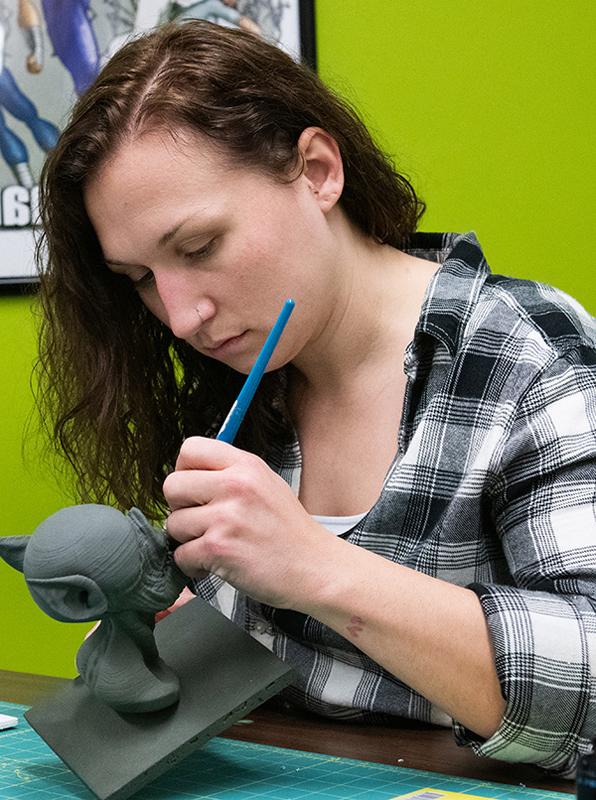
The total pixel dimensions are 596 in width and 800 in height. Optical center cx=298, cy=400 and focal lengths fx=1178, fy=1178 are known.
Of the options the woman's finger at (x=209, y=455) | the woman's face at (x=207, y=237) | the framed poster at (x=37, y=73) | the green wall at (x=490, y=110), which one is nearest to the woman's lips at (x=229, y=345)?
the woman's face at (x=207, y=237)

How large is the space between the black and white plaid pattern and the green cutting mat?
0.07m

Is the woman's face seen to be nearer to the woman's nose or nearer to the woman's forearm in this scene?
the woman's nose

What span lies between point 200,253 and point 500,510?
0.36 meters

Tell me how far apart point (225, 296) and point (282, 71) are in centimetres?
28

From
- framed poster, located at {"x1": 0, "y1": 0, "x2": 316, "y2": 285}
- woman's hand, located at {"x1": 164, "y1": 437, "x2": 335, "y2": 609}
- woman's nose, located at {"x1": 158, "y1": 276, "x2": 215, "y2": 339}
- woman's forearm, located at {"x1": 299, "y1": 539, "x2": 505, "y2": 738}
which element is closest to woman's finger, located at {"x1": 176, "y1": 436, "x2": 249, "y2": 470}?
woman's hand, located at {"x1": 164, "y1": 437, "x2": 335, "y2": 609}

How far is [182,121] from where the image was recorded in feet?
3.63

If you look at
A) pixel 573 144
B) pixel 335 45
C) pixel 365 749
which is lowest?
pixel 365 749

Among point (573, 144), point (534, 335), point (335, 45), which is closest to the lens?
point (534, 335)

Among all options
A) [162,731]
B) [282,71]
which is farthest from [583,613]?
[282,71]

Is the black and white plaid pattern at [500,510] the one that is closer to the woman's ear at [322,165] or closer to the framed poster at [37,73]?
the woman's ear at [322,165]

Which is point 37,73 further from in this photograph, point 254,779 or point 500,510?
point 254,779

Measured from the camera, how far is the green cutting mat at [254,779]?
2.87 feet

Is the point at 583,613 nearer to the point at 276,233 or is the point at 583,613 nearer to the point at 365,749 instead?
the point at 365,749

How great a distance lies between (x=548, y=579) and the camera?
3.19ft
